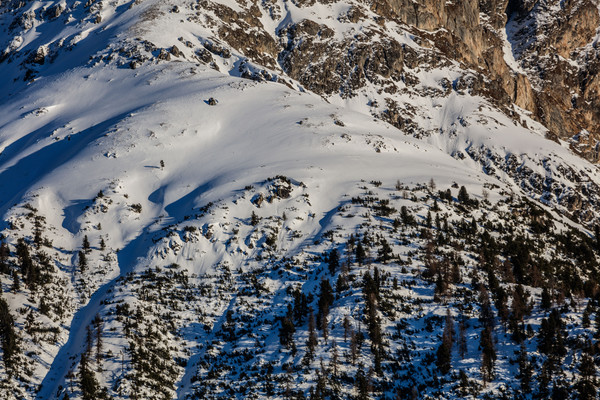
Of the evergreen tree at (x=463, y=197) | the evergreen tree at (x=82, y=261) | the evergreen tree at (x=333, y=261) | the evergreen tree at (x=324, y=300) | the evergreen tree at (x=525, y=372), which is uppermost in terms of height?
the evergreen tree at (x=463, y=197)

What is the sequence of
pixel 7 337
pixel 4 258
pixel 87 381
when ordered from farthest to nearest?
pixel 4 258 → pixel 7 337 → pixel 87 381

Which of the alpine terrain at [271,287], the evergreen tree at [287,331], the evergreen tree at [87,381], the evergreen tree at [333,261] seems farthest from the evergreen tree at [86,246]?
the evergreen tree at [333,261]

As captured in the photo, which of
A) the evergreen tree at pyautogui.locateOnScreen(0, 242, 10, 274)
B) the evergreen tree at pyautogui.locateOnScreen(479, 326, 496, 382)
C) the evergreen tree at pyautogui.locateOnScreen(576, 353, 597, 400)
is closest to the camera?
the evergreen tree at pyautogui.locateOnScreen(576, 353, 597, 400)

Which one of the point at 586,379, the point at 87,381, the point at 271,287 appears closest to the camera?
the point at 87,381

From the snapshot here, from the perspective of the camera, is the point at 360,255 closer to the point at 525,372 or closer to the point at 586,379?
the point at 525,372

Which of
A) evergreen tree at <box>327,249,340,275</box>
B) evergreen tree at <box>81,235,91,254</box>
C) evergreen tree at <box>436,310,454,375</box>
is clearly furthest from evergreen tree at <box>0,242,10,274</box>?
evergreen tree at <box>436,310,454,375</box>

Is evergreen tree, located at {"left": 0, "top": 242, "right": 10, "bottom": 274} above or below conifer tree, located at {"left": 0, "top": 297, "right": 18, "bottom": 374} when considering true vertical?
above

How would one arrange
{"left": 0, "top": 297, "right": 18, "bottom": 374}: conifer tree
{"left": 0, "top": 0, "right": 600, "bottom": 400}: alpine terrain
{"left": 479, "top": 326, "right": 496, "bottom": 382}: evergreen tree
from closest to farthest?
{"left": 0, "top": 297, "right": 18, "bottom": 374}: conifer tree
{"left": 479, "top": 326, "right": 496, "bottom": 382}: evergreen tree
{"left": 0, "top": 0, "right": 600, "bottom": 400}: alpine terrain

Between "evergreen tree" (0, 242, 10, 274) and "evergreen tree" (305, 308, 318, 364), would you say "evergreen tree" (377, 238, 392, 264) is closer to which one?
"evergreen tree" (305, 308, 318, 364)

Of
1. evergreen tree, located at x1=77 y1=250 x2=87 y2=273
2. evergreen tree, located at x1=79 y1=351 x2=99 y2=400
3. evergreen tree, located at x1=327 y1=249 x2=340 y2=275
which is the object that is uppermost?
evergreen tree, located at x1=327 y1=249 x2=340 y2=275

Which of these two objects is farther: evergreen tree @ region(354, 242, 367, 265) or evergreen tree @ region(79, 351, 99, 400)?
evergreen tree @ region(354, 242, 367, 265)

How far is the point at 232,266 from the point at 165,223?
86.1 ft

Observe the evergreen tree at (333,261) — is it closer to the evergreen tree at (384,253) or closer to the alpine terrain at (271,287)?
the alpine terrain at (271,287)

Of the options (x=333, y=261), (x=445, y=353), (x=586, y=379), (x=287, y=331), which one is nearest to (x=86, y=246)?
(x=287, y=331)
